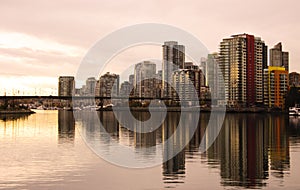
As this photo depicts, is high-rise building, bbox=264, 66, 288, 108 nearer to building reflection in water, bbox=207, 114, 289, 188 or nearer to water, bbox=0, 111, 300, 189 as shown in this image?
building reflection in water, bbox=207, 114, 289, 188

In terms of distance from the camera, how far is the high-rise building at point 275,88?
617ft

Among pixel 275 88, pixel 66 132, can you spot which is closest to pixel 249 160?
pixel 66 132

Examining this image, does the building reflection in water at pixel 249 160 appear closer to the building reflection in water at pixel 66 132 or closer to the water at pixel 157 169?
the water at pixel 157 169

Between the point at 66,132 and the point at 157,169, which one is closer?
the point at 157,169

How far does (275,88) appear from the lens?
18900cm

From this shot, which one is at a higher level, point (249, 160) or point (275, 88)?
point (275, 88)

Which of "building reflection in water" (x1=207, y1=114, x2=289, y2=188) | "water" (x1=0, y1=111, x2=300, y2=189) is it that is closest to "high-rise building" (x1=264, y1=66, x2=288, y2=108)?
"building reflection in water" (x1=207, y1=114, x2=289, y2=188)

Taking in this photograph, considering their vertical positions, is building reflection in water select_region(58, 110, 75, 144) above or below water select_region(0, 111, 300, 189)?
Result: above

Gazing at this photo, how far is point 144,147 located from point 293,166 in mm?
14015

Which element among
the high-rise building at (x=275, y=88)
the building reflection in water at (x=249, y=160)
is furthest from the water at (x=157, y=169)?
the high-rise building at (x=275, y=88)

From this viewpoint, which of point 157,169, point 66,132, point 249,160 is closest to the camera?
point 157,169

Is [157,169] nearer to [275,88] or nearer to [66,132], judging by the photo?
[66,132]

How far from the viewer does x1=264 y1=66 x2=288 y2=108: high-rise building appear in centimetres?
18812

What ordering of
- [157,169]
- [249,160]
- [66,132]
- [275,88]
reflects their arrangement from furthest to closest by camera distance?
[275,88] < [66,132] < [249,160] < [157,169]
